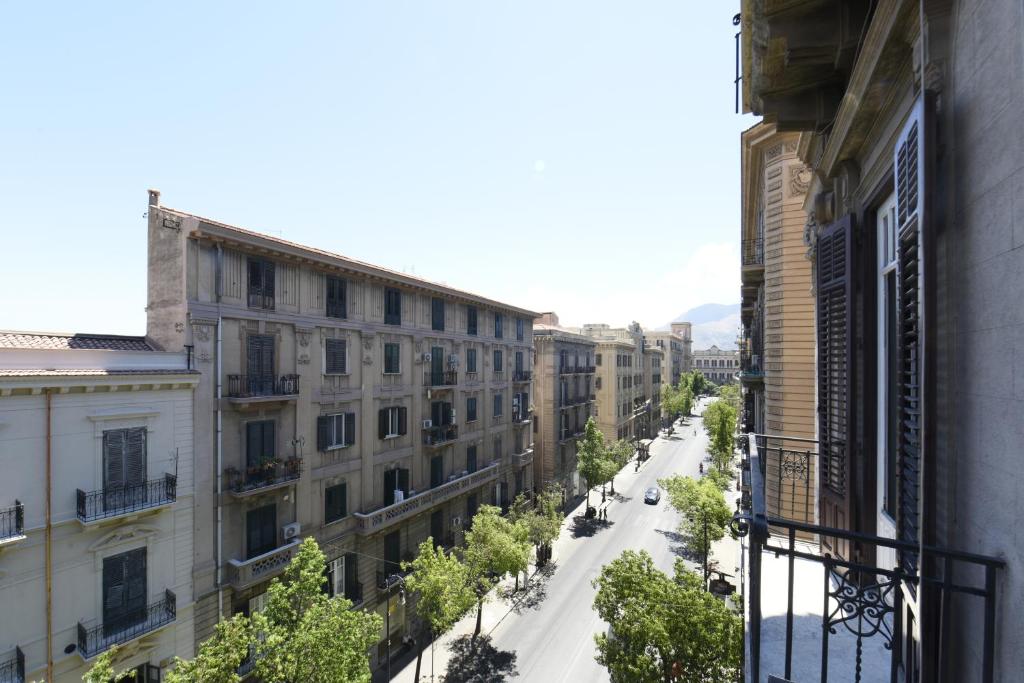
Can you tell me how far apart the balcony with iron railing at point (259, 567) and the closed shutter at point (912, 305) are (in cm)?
1721

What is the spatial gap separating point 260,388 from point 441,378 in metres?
9.78

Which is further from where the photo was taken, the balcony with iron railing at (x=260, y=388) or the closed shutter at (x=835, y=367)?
the balcony with iron railing at (x=260, y=388)

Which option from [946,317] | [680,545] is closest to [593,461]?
[680,545]

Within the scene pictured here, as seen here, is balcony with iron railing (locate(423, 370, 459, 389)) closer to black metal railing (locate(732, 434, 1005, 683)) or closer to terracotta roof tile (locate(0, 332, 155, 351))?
terracotta roof tile (locate(0, 332, 155, 351))

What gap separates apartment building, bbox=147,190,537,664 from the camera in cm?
1472

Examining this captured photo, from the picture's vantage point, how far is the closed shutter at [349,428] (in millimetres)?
19219

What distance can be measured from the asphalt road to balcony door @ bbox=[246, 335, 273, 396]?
15419 millimetres

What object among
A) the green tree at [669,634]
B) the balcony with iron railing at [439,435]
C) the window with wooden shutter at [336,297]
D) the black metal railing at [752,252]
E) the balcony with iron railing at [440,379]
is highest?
the black metal railing at [752,252]

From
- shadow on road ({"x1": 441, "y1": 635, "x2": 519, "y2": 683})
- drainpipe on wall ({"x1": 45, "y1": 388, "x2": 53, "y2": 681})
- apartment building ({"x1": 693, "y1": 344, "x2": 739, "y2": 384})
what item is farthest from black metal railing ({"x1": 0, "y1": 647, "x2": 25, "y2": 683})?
apartment building ({"x1": 693, "y1": 344, "x2": 739, "y2": 384})

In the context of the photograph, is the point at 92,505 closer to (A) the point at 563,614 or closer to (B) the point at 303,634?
(B) the point at 303,634

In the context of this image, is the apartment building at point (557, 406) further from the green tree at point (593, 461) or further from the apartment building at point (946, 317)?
the apartment building at point (946, 317)

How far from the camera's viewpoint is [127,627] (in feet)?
41.7

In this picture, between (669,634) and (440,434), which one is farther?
(440,434)

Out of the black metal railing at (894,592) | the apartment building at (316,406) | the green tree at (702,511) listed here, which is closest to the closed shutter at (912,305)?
the black metal railing at (894,592)
